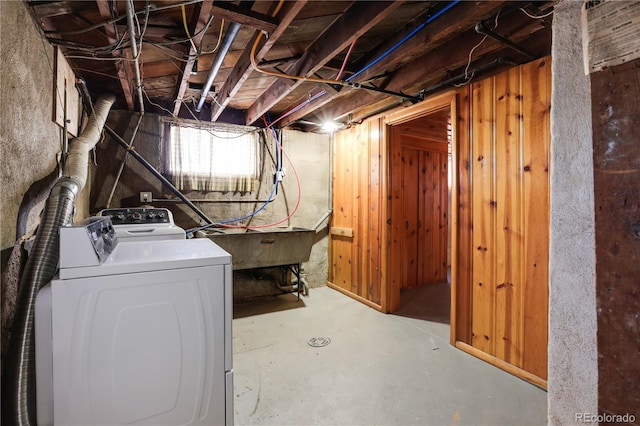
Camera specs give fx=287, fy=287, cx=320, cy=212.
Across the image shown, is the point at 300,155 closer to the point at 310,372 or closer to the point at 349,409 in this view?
the point at 310,372

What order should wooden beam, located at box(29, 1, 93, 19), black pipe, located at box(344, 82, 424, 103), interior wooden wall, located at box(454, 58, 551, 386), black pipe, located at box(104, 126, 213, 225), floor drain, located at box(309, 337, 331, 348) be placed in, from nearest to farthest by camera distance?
wooden beam, located at box(29, 1, 93, 19), interior wooden wall, located at box(454, 58, 551, 386), black pipe, located at box(344, 82, 424, 103), floor drain, located at box(309, 337, 331, 348), black pipe, located at box(104, 126, 213, 225)

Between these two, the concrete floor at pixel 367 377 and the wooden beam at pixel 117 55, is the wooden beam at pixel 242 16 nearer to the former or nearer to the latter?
the wooden beam at pixel 117 55

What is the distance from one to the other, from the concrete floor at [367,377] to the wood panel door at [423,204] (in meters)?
1.24

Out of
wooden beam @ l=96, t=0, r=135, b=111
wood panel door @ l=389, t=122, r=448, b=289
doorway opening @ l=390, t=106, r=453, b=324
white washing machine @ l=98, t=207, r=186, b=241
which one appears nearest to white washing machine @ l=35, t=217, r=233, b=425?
white washing machine @ l=98, t=207, r=186, b=241

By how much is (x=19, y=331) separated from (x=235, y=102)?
2.92m

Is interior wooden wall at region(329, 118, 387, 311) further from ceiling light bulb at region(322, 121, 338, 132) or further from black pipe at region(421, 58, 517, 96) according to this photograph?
black pipe at region(421, 58, 517, 96)

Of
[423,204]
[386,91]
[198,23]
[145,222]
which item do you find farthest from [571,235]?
[423,204]

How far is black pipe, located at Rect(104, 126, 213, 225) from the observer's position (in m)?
3.03

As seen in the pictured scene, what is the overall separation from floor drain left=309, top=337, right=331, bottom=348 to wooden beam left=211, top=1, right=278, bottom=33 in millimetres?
2397

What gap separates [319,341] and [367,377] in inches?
24.8

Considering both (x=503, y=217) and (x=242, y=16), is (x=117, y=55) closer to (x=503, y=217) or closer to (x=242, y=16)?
(x=242, y=16)

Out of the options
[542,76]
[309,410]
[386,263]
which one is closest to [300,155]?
[386,263]

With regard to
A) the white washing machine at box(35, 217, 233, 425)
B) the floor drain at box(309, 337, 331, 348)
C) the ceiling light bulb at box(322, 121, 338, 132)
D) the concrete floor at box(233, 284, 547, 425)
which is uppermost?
the ceiling light bulb at box(322, 121, 338, 132)

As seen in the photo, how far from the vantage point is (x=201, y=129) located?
11.4 feet
